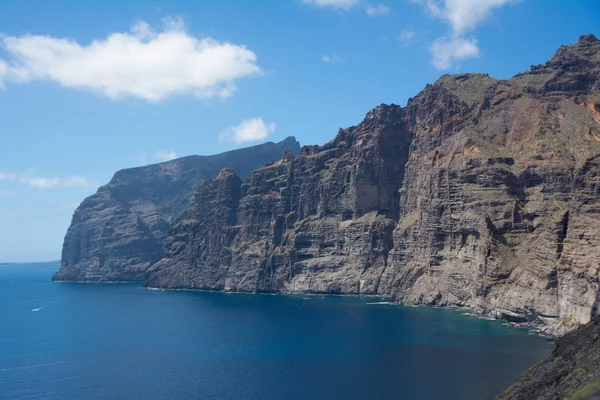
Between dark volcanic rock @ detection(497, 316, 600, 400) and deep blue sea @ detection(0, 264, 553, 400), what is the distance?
2370 cm

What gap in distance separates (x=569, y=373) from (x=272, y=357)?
7784cm

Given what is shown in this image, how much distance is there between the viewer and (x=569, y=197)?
570 ft

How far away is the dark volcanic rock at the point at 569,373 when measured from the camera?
5381 cm

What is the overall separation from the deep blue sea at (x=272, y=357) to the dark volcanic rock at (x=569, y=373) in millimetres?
23703

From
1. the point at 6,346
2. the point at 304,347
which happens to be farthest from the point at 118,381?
the point at 6,346

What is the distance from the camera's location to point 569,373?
61.0 m

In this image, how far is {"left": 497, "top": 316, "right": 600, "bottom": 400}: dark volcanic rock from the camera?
2119 inches

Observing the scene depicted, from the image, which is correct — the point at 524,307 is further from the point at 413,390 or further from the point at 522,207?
the point at 413,390

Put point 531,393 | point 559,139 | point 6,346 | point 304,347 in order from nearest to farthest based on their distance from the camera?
point 531,393 → point 304,347 → point 6,346 → point 559,139

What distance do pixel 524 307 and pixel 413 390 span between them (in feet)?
228

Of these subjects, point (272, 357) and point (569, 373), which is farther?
point (272, 357)

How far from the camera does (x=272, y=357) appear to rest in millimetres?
128000

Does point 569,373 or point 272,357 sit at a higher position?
point 569,373

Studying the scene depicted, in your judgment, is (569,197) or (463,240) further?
(463,240)
